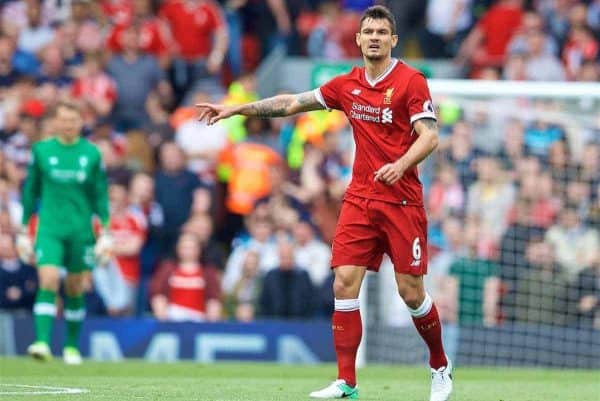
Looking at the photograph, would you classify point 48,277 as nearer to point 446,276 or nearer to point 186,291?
point 186,291

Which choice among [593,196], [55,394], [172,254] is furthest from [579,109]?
[55,394]

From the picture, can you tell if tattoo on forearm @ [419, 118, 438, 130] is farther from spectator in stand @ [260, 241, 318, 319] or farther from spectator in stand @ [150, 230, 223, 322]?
spectator in stand @ [150, 230, 223, 322]

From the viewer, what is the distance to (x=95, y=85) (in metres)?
20.6

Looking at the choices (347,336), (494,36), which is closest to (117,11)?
(494,36)

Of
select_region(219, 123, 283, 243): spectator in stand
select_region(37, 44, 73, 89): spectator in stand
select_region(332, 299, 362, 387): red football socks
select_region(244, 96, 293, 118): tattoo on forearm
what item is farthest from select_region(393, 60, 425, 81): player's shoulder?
select_region(37, 44, 73, 89): spectator in stand

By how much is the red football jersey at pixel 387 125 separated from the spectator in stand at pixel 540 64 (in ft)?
36.9

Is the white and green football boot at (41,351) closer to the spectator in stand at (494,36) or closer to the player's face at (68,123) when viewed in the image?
the player's face at (68,123)

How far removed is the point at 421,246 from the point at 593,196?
26.9ft

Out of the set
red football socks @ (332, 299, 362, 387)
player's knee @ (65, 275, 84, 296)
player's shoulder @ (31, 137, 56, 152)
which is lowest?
red football socks @ (332, 299, 362, 387)

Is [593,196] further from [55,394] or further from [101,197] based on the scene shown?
[55,394]

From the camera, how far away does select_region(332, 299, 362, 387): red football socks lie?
10133 millimetres

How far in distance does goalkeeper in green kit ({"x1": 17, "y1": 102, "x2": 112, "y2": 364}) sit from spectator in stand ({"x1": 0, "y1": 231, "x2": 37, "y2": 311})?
2.33 meters

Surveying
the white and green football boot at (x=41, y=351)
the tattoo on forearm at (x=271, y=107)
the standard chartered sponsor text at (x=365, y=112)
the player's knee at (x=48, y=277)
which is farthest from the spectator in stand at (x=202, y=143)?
the standard chartered sponsor text at (x=365, y=112)

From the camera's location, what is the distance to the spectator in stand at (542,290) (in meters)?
17.4
